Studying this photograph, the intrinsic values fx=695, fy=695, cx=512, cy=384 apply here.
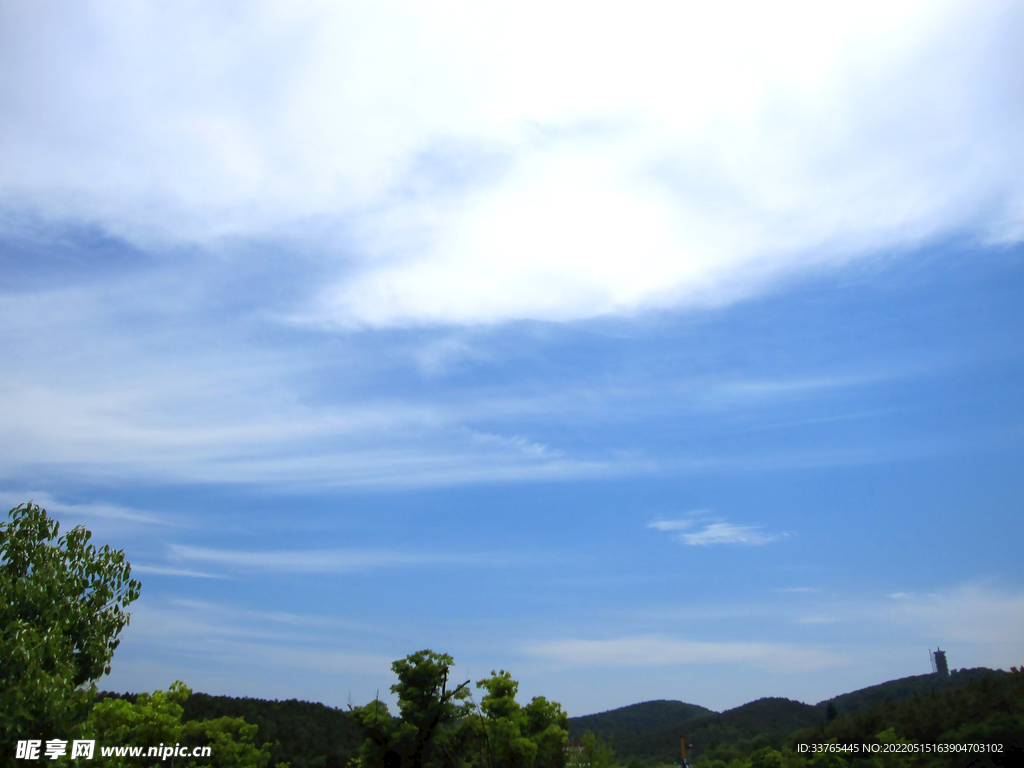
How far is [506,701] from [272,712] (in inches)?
2493

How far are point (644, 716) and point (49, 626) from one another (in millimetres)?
161689

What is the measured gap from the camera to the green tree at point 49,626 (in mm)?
20234

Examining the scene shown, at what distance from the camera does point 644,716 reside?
161375mm

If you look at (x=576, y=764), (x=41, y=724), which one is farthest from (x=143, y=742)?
(x=576, y=764)

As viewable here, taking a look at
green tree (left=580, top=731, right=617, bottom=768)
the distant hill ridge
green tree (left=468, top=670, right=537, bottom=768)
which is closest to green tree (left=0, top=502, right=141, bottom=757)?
green tree (left=468, top=670, right=537, bottom=768)

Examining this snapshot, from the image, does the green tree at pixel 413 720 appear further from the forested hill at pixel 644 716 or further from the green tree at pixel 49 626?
the forested hill at pixel 644 716

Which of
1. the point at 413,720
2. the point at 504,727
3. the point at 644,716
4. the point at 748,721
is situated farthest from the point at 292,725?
the point at 644,716

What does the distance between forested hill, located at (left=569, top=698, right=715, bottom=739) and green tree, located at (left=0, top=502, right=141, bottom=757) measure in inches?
5280

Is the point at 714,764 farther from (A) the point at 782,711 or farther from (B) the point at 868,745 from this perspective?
(A) the point at 782,711

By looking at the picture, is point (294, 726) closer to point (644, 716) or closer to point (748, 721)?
point (748, 721)

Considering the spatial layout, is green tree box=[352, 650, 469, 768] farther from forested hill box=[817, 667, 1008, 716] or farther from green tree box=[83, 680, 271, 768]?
forested hill box=[817, 667, 1008, 716]

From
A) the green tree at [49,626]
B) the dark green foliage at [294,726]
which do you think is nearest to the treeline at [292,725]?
the dark green foliage at [294,726]

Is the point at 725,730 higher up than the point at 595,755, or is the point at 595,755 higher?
the point at 595,755

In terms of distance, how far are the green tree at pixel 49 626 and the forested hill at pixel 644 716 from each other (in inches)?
5280
